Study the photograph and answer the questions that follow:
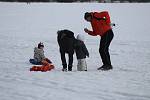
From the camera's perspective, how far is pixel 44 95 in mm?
6801

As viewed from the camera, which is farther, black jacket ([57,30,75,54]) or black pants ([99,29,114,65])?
black pants ([99,29,114,65])

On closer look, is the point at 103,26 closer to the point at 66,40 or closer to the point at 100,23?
the point at 100,23

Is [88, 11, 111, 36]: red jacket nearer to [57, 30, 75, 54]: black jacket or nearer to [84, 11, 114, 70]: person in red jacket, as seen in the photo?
[84, 11, 114, 70]: person in red jacket

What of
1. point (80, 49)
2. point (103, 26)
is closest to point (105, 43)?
point (103, 26)

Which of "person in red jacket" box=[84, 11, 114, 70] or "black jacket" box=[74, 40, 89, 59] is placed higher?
"person in red jacket" box=[84, 11, 114, 70]

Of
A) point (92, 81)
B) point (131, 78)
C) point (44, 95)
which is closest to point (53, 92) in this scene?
point (44, 95)

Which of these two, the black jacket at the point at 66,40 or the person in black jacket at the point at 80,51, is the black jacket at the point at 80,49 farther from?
the black jacket at the point at 66,40

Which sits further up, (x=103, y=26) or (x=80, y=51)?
(x=103, y=26)

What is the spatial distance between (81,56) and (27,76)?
1624 millimetres

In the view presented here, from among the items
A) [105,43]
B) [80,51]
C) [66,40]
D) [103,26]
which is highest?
[103,26]

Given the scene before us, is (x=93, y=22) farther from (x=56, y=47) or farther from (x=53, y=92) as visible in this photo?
(x=56, y=47)

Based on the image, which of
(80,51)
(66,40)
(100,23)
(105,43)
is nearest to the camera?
(66,40)

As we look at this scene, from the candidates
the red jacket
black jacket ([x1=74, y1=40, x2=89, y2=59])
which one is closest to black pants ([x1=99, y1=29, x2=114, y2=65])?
the red jacket

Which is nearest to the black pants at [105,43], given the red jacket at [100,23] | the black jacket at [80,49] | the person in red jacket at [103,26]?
the person in red jacket at [103,26]
